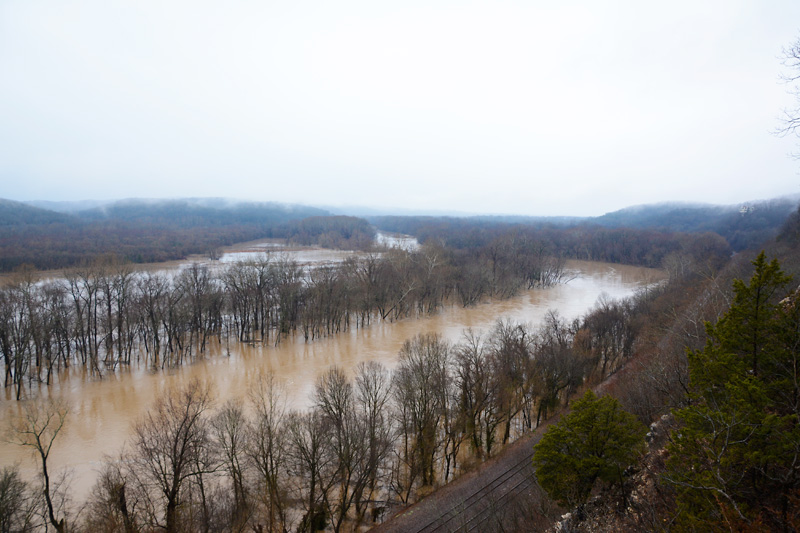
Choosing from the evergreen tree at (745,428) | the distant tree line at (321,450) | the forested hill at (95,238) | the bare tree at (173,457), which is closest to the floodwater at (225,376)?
the distant tree line at (321,450)

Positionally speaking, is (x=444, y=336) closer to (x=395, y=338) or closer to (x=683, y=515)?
(x=395, y=338)

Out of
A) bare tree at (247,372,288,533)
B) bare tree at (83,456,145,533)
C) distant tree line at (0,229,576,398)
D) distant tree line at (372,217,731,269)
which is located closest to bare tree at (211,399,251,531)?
bare tree at (247,372,288,533)

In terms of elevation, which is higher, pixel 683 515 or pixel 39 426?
pixel 683 515

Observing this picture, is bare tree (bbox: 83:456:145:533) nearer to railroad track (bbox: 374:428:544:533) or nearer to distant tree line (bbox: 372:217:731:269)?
railroad track (bbox: 374:428:544:533)

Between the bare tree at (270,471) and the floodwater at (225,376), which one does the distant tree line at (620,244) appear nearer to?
the floodwater at (225,376)

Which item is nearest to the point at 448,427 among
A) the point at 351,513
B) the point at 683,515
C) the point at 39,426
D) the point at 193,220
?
the point at 351,513

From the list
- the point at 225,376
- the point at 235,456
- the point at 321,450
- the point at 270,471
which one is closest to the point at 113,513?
the point at 235,456
